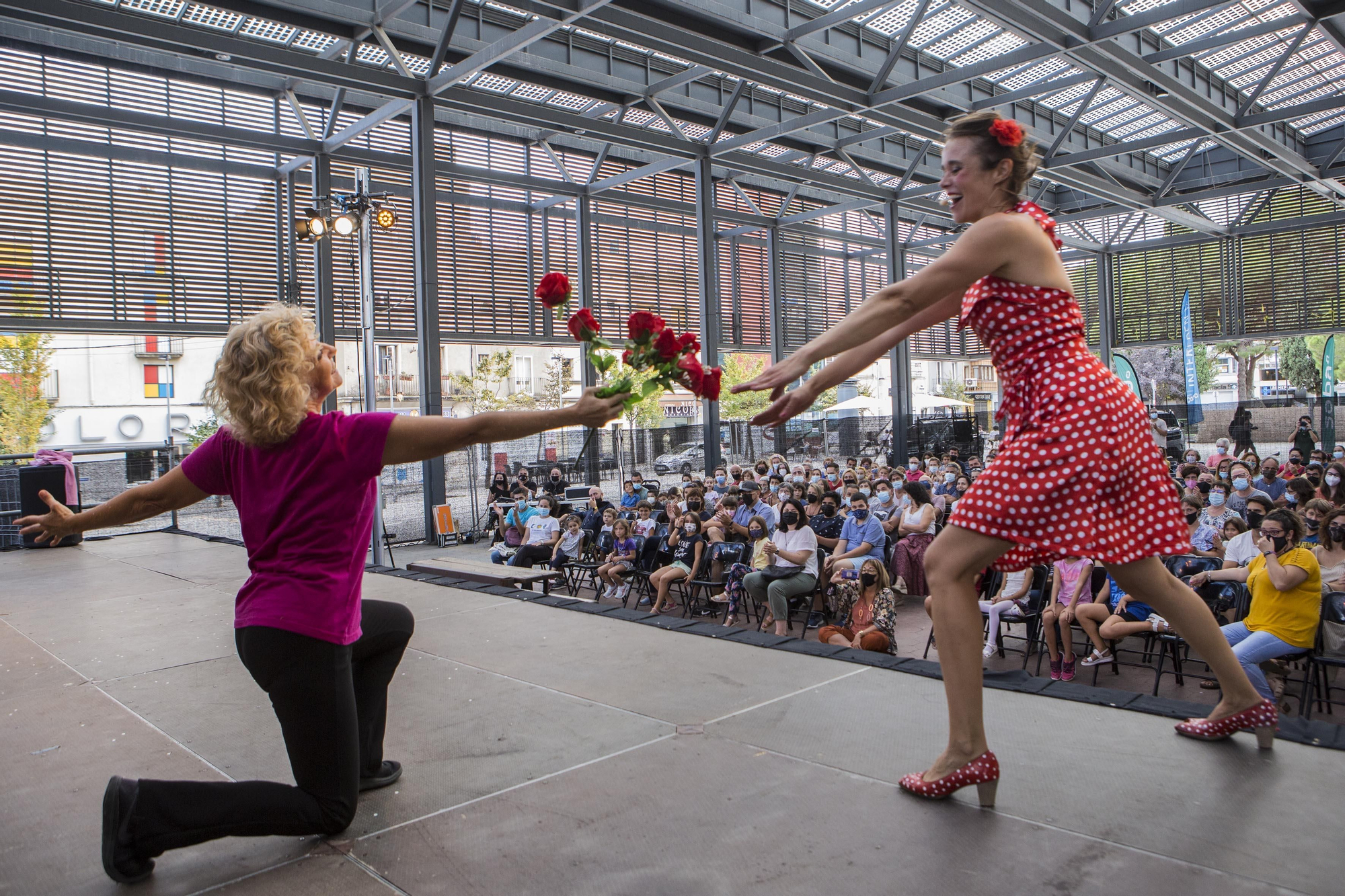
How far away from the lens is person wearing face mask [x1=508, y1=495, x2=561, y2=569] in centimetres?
1054

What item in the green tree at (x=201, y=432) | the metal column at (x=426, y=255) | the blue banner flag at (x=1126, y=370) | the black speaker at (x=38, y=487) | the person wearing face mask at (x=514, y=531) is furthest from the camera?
the green tree at (x=201, y=432)

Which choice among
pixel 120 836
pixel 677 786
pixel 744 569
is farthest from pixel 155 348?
pixel 677 786

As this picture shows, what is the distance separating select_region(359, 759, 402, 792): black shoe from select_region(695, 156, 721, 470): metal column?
45.3 feet

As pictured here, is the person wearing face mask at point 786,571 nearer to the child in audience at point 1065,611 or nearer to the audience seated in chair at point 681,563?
the audience seated in chair at point 681,563

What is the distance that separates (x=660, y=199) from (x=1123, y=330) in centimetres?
1533

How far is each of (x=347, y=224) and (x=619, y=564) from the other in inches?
190

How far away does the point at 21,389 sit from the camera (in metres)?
23.4

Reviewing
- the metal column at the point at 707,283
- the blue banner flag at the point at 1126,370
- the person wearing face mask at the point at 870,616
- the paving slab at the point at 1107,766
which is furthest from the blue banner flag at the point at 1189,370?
the paving slab at the point at 1107,766

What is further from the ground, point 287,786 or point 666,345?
point 666,345

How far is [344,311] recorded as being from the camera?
1709 cm

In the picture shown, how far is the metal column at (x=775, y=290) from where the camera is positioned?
76.5ft

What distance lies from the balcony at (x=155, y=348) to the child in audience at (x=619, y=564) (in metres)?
32.6

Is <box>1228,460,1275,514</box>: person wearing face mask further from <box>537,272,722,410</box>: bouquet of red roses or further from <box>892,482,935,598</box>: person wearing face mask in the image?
<box>537,272,722,410</box>: bouquet of red roses

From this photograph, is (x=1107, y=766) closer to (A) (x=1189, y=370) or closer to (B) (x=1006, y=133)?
(B) (x=1006, y=133)
